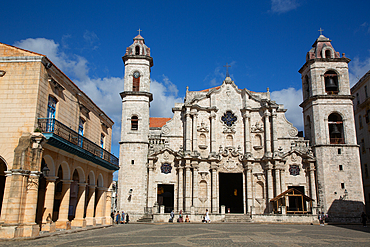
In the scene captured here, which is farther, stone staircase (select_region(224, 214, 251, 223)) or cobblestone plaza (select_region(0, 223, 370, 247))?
stone staircase (select_region(224, 214, 251, 223))

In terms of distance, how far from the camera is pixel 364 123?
41.2 metres

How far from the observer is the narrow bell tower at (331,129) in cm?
3412

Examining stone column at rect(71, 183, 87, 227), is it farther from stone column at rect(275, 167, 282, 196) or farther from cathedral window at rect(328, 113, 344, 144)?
cathedral window at rect(328, 113, 344, 144)

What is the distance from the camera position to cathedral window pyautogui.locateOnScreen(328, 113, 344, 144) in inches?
1428

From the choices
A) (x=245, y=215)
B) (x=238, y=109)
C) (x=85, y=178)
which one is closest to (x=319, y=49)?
(x=238, y=109)

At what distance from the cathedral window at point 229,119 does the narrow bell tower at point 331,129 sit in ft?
28.1

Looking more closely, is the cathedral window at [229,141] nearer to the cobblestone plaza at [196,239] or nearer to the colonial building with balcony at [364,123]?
the colonial building with balcony at [364,123]

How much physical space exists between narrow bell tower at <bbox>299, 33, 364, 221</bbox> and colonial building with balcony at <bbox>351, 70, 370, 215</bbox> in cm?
448

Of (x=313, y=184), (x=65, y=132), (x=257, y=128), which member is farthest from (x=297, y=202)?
(x=65, y=132)

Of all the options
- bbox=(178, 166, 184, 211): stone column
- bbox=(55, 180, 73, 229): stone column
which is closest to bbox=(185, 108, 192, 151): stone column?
bbox=(178, 166, 184, 211): stone column

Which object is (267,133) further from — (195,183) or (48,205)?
(48,205)

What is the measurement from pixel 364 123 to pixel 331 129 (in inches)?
275

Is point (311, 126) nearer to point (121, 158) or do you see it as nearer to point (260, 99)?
point (260, 99)

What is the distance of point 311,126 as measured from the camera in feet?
122
